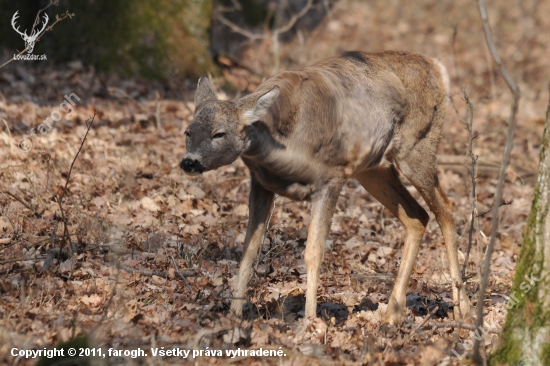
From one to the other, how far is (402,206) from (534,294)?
8.99 ft

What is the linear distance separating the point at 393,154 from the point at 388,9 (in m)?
14.5

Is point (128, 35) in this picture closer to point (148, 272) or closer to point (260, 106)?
point (148, 272)

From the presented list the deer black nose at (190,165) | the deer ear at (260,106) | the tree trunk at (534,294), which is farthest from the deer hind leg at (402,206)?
the deer black nose at (190,165)

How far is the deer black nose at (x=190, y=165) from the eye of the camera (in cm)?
559

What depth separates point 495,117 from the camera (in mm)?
13430

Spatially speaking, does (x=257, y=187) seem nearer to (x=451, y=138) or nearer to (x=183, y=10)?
(x=451, y=138)

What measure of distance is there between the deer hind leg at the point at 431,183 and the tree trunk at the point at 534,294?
2.07m

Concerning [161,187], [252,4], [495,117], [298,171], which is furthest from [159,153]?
[252,4]

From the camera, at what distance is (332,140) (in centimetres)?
630

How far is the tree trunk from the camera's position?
4.74 metres

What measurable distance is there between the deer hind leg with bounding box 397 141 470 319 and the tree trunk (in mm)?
2074

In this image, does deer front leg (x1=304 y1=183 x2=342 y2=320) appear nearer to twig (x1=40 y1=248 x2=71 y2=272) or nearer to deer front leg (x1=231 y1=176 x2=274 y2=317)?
deer front leg (x1=231 y1=176 x2=274 y2=317)

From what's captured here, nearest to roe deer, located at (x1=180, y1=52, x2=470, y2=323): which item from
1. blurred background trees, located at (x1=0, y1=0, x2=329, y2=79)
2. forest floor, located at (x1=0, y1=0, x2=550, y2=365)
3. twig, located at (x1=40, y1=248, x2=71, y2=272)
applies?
forest floor, located at (x1=0, y1=0, x2=550, y2=365)

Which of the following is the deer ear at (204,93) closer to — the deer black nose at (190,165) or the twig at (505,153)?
the deer black nose at (190,165)
